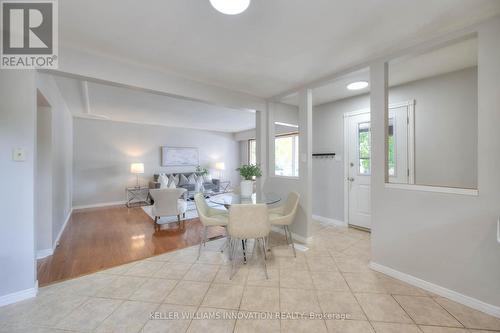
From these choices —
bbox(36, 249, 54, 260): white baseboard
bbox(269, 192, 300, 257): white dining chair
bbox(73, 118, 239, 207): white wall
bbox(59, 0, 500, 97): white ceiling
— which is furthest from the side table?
bbox(59, 0, 500, 97): white ceiling

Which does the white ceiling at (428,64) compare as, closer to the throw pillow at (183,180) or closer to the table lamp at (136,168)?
the throw pillow at (183,180)

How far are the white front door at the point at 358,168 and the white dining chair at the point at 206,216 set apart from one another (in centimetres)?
234

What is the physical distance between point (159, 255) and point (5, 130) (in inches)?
78.0

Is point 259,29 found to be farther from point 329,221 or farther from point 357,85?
point 329,221

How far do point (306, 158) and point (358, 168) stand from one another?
125cm

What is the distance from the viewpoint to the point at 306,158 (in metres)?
3.10

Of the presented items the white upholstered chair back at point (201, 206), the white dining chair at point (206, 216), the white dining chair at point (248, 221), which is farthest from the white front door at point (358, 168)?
the white upholstered chair back at point (201, 206)

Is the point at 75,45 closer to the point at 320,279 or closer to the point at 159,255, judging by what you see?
the point at 159,255

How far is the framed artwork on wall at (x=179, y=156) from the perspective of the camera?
679 cm

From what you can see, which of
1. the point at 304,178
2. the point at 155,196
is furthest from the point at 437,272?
the point at 155,196

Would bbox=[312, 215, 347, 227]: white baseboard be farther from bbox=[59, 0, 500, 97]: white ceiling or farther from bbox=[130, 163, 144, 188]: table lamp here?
bbox=[130, 163, 144, 188]: table lamp

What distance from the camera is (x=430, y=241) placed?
1.97 meters

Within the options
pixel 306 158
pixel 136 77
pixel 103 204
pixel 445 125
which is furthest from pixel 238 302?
pixel 103 204

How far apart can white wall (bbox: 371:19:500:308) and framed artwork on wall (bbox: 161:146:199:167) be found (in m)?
6.06
